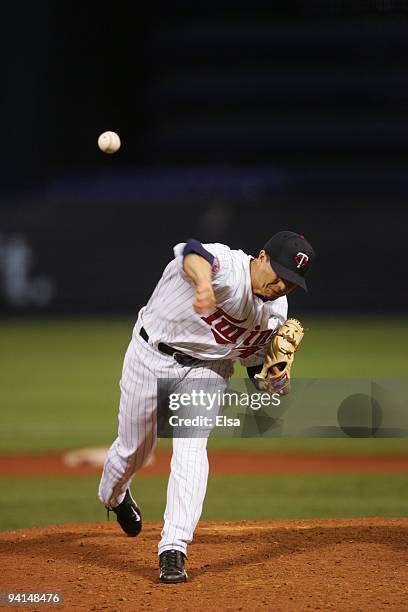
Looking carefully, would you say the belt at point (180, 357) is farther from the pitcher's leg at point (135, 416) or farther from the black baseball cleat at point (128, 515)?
the black baseball cleat at point (128, 515)

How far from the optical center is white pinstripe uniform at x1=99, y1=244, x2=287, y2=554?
15.0 ft

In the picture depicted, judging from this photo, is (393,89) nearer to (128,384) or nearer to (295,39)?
(295,39)

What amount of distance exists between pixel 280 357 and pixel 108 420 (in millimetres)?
6418

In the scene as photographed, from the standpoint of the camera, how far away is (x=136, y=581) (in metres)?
4.63

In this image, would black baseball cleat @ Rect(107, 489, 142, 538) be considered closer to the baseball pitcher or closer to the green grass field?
the baseball pitcher

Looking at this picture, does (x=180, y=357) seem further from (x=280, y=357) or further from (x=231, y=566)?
(x=231, y=566)

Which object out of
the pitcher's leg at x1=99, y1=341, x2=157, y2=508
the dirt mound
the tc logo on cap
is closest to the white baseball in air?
the pitcher's leg at x1=99, y1=341, x2=157, y2=508

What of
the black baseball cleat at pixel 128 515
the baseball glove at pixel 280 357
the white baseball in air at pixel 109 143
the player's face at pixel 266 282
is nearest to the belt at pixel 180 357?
the baseball glove at pixel 280 357

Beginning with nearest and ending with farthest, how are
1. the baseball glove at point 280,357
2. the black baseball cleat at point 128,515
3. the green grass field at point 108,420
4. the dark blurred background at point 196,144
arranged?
the baseball glove at point 280,357, the black baseball cleat at point 128,515, the green grass field at point 108,420, the dark blurred background at point 196,144

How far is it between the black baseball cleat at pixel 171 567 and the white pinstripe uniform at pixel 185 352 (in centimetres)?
3

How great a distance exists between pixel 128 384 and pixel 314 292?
15.4m

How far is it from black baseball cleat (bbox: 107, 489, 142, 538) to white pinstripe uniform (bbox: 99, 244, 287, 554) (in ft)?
1.35

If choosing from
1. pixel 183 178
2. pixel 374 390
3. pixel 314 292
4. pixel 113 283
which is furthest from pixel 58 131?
pixel 374 390

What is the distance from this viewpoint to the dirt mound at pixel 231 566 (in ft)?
14.1
